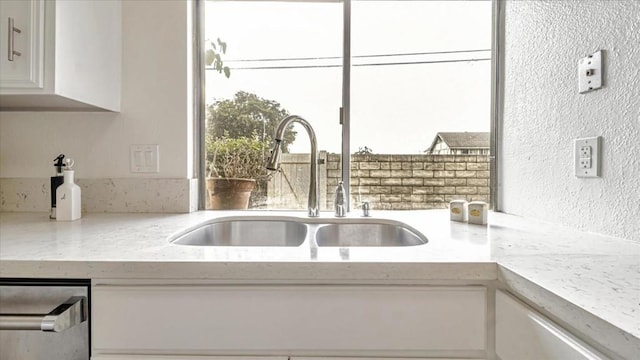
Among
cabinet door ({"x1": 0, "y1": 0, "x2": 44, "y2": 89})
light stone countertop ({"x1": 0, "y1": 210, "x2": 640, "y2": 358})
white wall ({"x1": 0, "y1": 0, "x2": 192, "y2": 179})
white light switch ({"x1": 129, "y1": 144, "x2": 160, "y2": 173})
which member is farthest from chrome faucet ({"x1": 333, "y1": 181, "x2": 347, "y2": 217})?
cabinet door ({"x1": 0, "y1": 0, "x2": 44, "y2": 89})

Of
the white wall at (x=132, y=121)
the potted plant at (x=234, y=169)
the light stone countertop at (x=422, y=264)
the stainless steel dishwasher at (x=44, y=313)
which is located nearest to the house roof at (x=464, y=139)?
the light stone countertop at (x=422, y=264)

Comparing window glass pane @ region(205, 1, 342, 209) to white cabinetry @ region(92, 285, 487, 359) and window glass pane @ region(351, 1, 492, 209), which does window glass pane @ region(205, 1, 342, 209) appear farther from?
white cabinetry @ region(92, 285, 487, 359)

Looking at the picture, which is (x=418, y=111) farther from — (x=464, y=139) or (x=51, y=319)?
(x=51, y=319)

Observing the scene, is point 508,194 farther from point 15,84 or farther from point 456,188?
point 15,84

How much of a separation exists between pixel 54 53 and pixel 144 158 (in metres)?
0.44

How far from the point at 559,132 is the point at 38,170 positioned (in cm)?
184

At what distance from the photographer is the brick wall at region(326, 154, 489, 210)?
140 centimetres

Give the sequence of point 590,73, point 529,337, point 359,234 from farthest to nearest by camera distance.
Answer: point 359,234
point 590,73
point 529,337

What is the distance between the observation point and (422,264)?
639 millimetres

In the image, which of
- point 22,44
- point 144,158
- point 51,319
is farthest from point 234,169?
point 51,319

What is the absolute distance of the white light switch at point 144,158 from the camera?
127 cm

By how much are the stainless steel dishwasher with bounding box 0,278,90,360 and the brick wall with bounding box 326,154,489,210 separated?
924 millimetres

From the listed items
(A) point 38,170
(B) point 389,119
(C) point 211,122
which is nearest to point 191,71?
(C) point 211,122

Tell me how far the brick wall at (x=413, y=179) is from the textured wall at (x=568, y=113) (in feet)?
0.40
